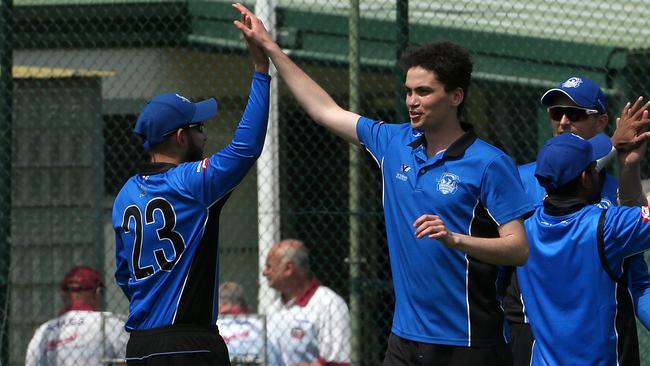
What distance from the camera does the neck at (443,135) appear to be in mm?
4980

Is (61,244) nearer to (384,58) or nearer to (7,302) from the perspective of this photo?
(7,302)

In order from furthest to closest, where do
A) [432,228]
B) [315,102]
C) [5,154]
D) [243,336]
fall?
[5,154]
[243,336]
[315,102]
[432,228]

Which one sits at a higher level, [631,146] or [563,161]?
[631,146]

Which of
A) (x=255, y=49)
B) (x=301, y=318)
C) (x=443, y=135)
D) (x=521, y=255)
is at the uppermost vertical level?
(x=255, y=49)

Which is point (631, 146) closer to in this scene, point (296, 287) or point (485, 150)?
point (485, 150)

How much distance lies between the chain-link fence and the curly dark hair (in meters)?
3.88

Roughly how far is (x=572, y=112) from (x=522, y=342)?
3.39 ft

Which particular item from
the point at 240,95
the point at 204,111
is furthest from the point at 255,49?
the point at 240,95

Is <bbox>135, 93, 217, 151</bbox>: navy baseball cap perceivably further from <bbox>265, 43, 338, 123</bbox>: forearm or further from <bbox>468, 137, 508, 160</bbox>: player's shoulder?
<bbox>468, 137, 508, 160</bbox>: player's shoulder

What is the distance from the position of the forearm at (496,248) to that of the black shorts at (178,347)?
122 cm

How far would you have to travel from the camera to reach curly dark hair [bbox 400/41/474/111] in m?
4.97

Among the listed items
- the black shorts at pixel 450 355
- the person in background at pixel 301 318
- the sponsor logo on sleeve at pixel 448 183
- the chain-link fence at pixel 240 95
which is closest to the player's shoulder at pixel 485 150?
the sponsor logo on sleeve at pixel 448 183

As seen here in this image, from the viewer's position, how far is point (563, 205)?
5.07 metres

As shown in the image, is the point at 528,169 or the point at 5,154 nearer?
the point at 528,169
